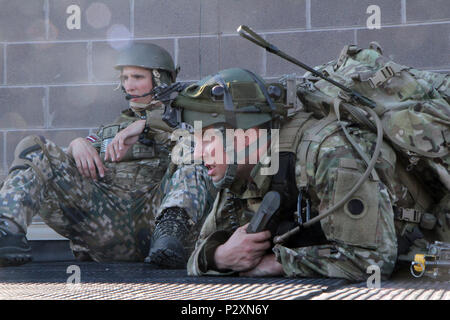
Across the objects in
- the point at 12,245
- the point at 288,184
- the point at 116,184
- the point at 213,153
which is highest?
the point at 213,153

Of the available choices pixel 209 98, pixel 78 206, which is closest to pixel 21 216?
pixel 78 206

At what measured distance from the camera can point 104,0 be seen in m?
4.80

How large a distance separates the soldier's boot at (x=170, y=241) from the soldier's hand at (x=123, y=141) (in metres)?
0.62

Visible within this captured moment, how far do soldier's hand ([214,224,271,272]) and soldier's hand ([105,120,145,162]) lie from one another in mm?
1497

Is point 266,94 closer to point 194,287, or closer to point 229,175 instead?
point 229,175

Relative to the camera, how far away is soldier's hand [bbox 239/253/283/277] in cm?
253

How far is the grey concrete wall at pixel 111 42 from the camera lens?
4480 millimetres

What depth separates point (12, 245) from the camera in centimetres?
328

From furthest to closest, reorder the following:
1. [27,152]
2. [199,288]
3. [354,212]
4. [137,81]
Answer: [137,81] < [27,152] < [354,212] < [199,288]

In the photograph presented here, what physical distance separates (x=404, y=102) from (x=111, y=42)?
2.71 meters

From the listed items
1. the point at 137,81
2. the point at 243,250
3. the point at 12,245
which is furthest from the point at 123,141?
the point at 243,250

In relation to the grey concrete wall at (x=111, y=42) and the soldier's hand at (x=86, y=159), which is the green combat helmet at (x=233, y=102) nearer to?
A: the soldier's hand at (x=86, y=159)

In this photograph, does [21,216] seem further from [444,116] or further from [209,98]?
[444,116]
